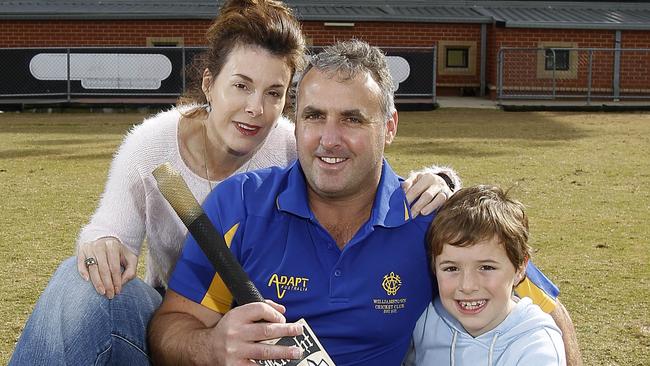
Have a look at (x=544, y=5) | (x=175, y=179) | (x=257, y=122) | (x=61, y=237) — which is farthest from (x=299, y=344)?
(x=544, y=5)

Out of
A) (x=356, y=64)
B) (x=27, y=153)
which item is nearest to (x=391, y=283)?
(x=356, y=64)

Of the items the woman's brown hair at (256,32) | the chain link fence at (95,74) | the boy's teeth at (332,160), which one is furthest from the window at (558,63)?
the boy's teeth at (332,160)

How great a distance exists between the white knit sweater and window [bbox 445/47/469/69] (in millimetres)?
18410

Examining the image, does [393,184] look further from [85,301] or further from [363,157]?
[85,301]

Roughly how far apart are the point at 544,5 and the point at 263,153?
2053 centimetres

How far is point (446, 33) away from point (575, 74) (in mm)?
2915

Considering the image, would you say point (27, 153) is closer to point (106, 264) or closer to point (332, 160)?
point (106, 264)

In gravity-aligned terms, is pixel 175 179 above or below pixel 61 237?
above

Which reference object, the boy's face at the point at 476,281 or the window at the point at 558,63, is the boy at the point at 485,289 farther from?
the window at the point at 558,63

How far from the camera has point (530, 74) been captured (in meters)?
20.5

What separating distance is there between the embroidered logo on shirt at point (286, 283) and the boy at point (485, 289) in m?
0.43

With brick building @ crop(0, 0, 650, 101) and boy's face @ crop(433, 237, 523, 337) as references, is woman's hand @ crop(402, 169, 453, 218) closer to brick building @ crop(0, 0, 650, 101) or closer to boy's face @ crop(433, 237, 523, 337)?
boy's face @ crop(433, 237, 523, 337)

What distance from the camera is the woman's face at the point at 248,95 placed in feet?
12.0

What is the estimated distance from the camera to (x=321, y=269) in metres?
3.19
